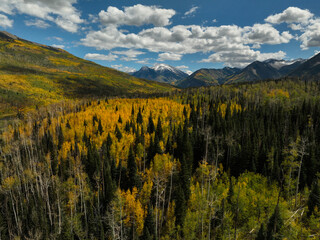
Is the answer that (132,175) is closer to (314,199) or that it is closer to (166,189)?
(166,189)

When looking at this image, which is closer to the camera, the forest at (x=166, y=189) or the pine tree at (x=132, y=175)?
the forest at (x=166, y=189)

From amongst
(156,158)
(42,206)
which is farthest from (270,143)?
(42,206)

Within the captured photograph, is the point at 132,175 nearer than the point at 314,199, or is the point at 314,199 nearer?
the point at 314,199

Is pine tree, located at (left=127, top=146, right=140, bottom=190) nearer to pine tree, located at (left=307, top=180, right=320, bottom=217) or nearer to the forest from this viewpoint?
the forest

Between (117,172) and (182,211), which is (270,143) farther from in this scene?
(117,172)

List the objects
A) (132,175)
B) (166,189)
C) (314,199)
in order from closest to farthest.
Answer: (314,199)
(166,189)
(132,175)

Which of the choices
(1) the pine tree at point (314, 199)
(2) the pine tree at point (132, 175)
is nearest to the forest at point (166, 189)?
(1) the pine tree at point (314, 199)

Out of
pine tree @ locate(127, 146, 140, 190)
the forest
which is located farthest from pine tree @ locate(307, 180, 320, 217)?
pine tree @ locate(127, 146, 140, 190)

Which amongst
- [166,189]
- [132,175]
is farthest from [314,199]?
[132,175]

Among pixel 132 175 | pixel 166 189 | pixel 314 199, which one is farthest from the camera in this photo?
pixel 132 175

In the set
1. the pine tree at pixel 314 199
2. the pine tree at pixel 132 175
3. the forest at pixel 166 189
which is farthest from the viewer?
the pine tree at pixel 132 175

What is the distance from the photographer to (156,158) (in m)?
76.8

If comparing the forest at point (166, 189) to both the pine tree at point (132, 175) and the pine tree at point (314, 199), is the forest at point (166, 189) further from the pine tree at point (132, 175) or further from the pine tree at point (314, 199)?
the pine tree at point (132, 175)

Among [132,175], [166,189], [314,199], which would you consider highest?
[314,199]
